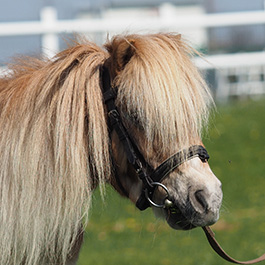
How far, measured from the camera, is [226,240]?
20.7ft

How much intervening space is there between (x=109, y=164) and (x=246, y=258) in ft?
10.8

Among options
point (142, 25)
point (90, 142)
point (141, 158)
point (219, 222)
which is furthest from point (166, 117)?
point (142, 25)

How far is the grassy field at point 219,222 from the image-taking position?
19.2ft

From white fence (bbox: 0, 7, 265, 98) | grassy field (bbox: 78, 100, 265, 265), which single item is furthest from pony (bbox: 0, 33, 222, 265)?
white fence (bbox: 0, 7, 265, 98)

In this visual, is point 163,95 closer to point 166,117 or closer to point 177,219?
point 166,117

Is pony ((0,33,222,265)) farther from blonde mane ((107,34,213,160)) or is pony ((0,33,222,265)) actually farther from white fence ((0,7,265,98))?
white fence ((0,7,265,98))

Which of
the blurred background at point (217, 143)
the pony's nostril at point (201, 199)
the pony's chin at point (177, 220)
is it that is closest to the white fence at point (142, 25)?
the blurred background at point (217, 143)

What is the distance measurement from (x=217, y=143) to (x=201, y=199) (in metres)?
6.77

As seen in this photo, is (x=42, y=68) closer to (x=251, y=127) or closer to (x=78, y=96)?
(x=78, y=96)

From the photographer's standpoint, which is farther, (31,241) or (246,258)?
(246,258)

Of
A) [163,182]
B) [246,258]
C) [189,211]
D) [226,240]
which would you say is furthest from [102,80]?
[226,240]

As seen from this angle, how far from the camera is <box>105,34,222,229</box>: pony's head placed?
2.52m

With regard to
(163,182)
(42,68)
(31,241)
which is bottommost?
(31,241)

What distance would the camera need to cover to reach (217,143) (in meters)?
9.17
